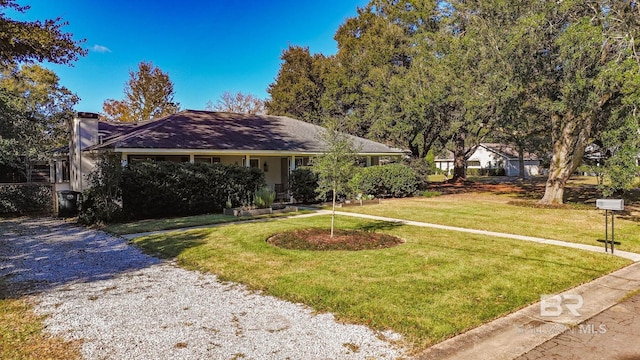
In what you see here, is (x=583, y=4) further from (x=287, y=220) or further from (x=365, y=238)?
(x=287, y=220)

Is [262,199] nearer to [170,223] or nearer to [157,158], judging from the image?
[170,223]

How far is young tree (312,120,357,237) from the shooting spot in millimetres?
8867

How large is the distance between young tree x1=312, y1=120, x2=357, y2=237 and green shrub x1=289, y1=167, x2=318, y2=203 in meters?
9.12

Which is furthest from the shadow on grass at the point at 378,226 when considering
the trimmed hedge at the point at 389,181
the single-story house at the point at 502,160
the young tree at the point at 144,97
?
the single-story house at the point at 502,160

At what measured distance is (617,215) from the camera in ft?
44.0

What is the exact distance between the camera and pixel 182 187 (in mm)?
14242

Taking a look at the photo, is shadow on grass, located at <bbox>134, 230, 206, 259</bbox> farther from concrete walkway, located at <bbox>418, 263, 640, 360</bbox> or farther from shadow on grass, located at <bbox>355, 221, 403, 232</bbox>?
concrete walkway, located at <bbox>418, 263, 640, 360</bbox>

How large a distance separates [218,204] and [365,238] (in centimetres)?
785

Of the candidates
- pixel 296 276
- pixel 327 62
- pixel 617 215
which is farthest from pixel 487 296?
pixel 327 62

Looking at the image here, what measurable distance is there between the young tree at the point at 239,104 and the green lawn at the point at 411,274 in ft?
130

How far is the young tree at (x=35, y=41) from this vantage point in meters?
10.7

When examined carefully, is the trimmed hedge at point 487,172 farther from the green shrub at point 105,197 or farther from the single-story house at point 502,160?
the green shrub at point 105,197

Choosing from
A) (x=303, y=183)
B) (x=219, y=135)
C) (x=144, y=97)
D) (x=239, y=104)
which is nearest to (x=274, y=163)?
(x=219, y=135)

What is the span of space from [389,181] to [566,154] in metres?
8.20
